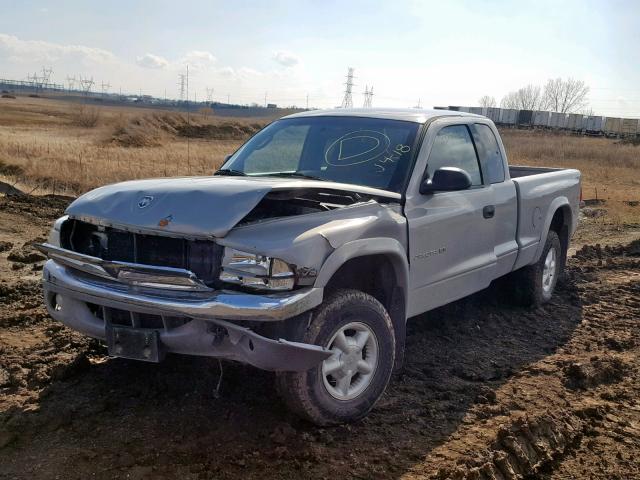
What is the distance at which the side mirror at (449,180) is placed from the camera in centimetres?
413

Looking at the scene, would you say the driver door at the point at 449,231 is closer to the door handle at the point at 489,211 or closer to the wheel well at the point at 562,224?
the door handle at the point at 489,211

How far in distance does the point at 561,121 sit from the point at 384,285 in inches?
3029

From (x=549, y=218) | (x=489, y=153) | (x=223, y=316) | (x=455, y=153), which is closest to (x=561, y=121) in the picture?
(x=549, y=218)

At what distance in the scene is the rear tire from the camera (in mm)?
6211

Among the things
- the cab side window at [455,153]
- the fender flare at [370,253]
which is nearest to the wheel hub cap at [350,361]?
the fender flare at [370,253]

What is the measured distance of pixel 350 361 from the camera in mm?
3547

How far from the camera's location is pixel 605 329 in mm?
5898

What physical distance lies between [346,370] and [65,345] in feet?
7.63

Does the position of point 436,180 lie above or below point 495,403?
above

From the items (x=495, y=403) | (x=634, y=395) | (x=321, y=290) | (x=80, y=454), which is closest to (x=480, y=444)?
(x=495, y=403)

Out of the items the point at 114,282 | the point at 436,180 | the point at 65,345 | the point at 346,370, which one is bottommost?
the point at 65,345

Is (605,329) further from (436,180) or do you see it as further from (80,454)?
(80,454)

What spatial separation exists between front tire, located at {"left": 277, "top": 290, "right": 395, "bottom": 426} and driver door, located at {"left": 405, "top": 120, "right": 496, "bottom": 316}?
1.84ft

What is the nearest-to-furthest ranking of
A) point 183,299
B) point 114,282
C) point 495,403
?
point 183,299 → point 114,282 → point 495,403
